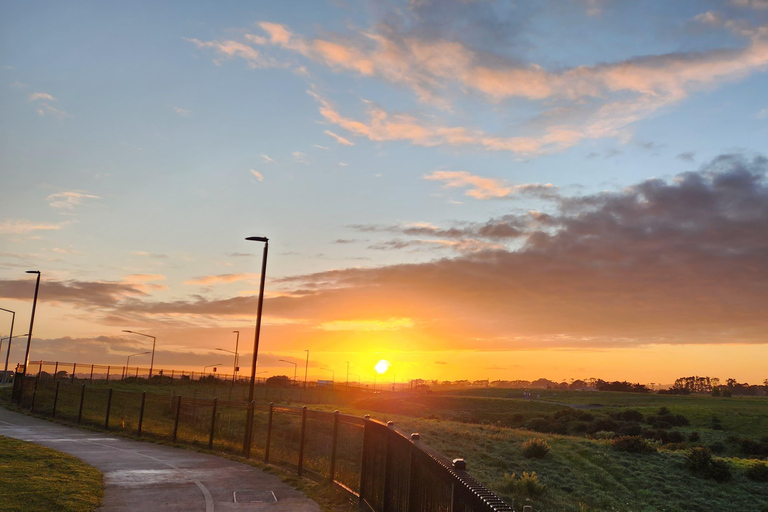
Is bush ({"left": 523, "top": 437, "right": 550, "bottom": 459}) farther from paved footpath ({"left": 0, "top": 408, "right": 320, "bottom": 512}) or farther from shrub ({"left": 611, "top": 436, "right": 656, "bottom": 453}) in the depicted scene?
paved footpath ({"left": 0, "top": 408, "right": 320, "bottom": 512})

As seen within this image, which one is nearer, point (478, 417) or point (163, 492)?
point (163, 492)

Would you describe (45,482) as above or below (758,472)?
above

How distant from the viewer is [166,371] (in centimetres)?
9019

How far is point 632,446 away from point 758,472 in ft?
27.1

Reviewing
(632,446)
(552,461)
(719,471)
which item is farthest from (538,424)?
(552,461)

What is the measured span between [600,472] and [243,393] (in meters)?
59.0

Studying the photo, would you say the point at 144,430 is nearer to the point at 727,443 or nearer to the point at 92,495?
the point at 92,495

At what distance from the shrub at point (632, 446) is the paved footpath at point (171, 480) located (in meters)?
34.3

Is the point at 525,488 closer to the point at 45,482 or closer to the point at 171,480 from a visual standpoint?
the point at 171,480

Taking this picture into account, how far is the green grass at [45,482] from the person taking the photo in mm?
12172

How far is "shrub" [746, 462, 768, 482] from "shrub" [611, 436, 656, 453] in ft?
22.5

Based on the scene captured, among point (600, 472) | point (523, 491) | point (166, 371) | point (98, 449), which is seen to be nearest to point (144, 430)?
point (98, 449)

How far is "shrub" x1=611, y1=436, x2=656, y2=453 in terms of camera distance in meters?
44.4

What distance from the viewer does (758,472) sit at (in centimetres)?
3900
